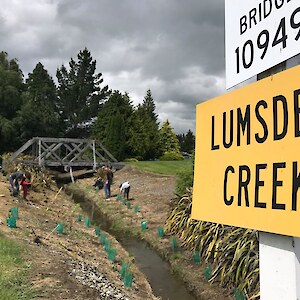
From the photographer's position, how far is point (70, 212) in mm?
13703

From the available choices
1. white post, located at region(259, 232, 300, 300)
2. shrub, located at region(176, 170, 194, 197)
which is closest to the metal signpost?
white post, located at region(259, 232, 300, 300)

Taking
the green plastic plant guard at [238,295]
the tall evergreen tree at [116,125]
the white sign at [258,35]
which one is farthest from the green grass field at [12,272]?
the tall evergreen tree at [116,125]

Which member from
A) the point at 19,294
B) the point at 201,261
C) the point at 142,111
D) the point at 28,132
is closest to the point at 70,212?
the point at 201,261

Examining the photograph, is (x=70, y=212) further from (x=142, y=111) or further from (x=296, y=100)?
(x=142, y=111)

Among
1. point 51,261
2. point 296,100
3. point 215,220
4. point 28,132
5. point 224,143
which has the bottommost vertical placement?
point 51,261

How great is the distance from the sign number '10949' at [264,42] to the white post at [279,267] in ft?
2.30

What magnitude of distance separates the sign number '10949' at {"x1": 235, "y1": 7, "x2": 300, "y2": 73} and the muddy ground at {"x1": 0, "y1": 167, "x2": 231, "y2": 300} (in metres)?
3.92

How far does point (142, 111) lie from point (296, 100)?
1472 inches

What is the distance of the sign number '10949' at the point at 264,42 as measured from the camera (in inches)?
50.1

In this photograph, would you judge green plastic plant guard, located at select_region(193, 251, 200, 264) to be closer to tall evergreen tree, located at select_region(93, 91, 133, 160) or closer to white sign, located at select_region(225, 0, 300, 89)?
white sign, located at select_region(225, 0, 300, 89)

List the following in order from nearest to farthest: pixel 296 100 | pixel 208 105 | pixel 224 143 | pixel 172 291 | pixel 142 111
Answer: pixel 296 100 → pixel 224 143 → pixel 208 105 → pixel 172 291 → pixel 142 111

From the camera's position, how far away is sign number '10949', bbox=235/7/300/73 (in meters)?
1.27

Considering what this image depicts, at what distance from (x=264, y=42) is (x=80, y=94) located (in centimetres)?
4959

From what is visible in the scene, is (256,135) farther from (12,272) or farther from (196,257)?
(196,257)
